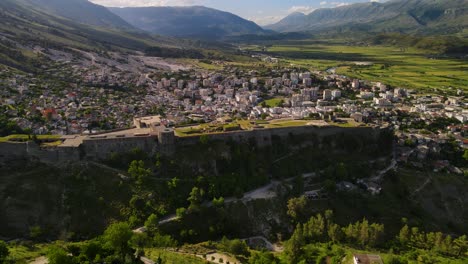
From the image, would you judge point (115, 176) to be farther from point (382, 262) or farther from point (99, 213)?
point (382, 262)

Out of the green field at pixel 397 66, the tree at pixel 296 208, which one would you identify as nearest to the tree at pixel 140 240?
the tree at pixel 296 208

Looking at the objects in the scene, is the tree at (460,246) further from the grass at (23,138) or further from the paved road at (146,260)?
the grass at (23,138)

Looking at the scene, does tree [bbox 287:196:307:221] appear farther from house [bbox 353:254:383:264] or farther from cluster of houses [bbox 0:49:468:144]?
cluster of houses [bbox 0:49:468:144]

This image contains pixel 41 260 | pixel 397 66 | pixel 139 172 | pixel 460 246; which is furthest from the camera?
pixel 397 66

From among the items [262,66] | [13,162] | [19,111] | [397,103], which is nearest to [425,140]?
[397,103]

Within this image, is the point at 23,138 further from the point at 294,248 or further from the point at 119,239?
the point at 294,248

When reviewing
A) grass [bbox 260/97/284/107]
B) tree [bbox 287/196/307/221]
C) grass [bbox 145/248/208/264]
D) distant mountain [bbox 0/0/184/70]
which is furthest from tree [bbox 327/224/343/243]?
distant mountain [bbox 0/0/184/70]

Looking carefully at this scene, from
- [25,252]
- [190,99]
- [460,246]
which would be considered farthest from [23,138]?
[190,99]
